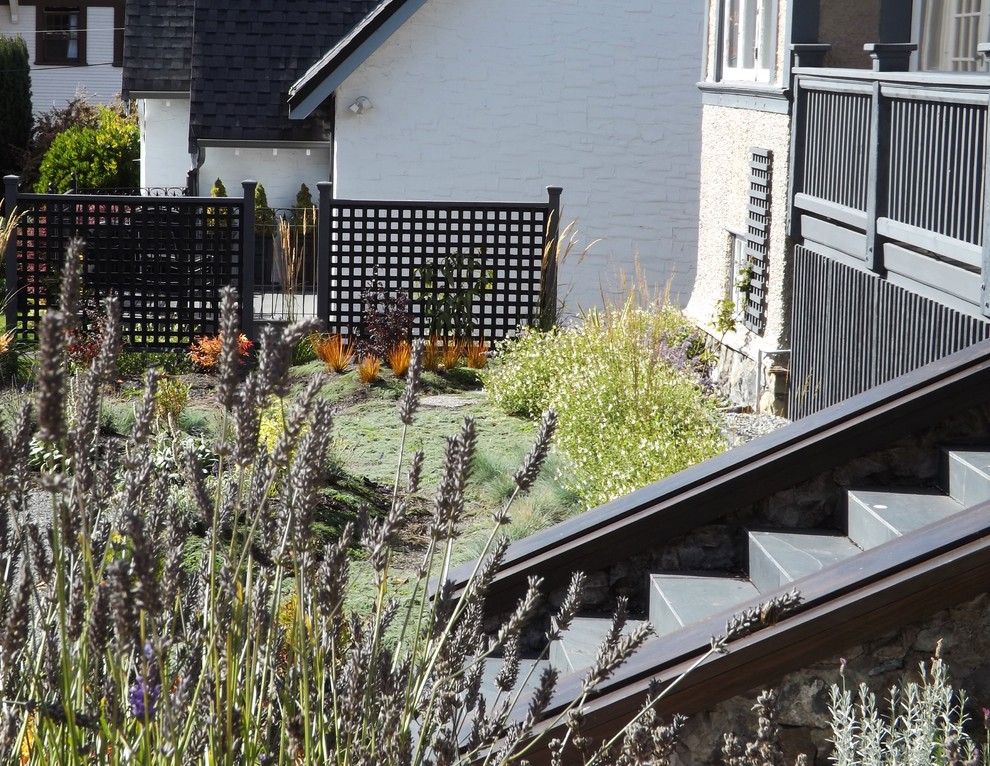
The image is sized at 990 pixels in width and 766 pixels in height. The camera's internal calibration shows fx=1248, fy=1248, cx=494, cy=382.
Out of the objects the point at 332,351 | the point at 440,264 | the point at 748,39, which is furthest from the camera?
the point at 440,264

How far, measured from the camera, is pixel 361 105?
14234mm

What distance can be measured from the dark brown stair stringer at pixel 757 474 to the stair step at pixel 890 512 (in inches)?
8.8

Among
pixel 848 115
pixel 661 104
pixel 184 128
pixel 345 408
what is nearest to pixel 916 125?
pixel 848 115

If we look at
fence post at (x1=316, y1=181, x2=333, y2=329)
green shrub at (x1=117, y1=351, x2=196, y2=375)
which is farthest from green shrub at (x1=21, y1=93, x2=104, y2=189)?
fence post at (x1=316, y1=181, x2=333, y2=329)

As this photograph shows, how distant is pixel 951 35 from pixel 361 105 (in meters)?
6.98

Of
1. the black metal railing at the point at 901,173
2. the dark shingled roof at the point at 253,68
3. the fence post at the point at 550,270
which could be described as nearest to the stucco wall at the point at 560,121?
the fence post at the point at 550,270

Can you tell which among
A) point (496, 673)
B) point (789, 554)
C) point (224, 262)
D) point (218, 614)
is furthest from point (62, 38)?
point (218, 614)

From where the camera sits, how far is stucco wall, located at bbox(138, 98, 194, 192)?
19.5m

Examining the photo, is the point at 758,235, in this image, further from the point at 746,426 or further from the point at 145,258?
the point at 145,258

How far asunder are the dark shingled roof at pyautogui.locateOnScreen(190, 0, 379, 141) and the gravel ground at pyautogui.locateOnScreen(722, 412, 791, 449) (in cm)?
1047

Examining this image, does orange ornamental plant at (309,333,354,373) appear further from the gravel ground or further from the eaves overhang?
the gravel ground

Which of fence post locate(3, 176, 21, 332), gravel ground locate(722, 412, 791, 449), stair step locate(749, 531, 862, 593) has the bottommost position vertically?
stair step locate(749, 531, 862, 593)

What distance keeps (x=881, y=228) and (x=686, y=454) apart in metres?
1.67

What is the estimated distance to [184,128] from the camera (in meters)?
19.6
